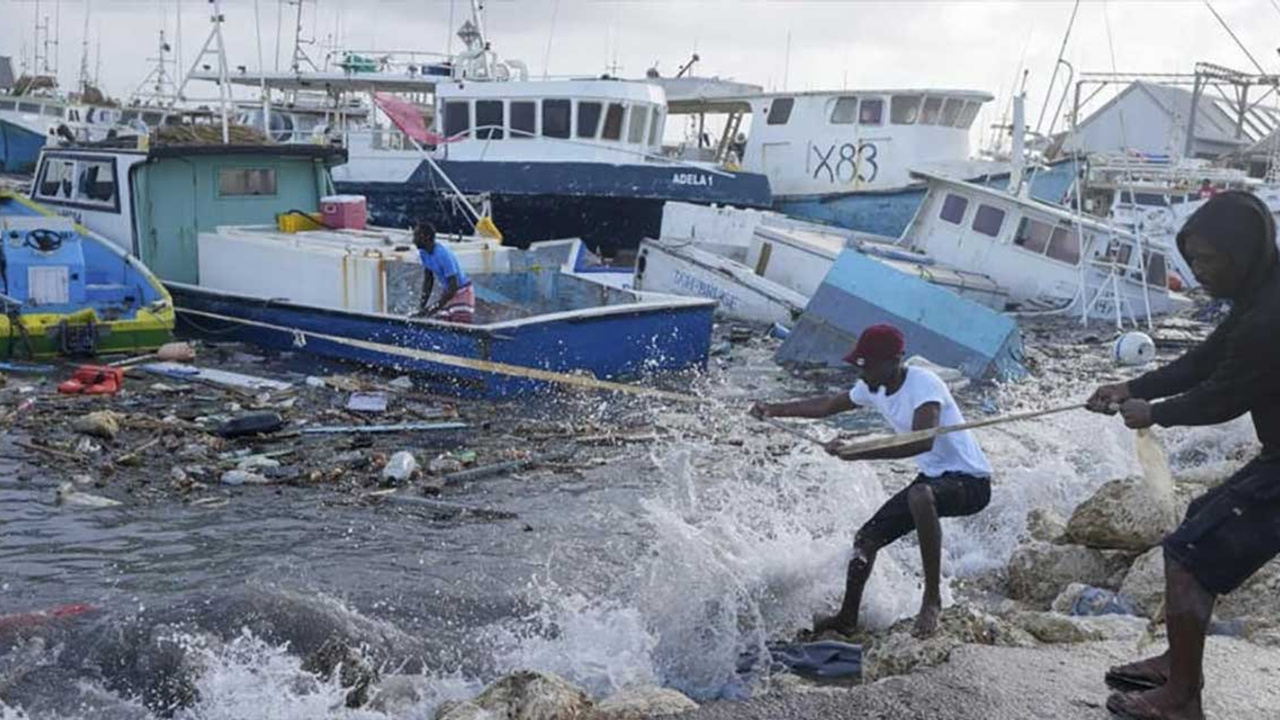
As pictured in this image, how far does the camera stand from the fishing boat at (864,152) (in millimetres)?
24047

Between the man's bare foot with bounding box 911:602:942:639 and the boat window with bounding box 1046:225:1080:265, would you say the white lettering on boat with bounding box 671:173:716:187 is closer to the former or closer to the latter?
the boat window with bounding box 1046:225:1080:265

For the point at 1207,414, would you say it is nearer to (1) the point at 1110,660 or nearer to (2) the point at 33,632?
(1) the point at 1110,660

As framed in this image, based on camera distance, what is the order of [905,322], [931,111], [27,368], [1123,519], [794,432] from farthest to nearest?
[931,111]
[905,322]
[27,368]
[1123,519]
[794,432]

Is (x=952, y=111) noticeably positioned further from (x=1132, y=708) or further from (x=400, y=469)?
(x=1132, y=708)

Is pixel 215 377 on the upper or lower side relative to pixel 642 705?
lower

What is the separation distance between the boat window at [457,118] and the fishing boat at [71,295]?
949cm

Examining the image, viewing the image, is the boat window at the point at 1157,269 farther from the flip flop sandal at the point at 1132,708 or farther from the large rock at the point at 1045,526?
the flip flop sandal at the point at 1132,708

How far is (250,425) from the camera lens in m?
10.2

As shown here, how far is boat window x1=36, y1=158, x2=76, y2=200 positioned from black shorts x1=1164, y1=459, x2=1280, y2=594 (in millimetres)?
15243

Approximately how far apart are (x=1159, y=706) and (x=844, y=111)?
72.2 ft

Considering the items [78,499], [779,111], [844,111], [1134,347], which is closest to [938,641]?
[78,499]

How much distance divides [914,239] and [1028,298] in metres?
2.31

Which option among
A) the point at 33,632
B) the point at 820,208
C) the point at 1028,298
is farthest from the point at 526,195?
the point at 33,632

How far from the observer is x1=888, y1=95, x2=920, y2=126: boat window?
952 inches
